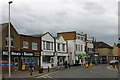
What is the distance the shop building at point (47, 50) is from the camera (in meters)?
39.8

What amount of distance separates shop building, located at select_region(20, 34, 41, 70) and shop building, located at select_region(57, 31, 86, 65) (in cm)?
1737

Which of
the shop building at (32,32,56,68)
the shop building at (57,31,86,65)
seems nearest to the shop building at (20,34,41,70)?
the shop building at (32,32,56,68)

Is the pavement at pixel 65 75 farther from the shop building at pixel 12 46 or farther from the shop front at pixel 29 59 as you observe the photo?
the shop front at pixel 29 59

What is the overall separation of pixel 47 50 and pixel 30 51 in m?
5.84

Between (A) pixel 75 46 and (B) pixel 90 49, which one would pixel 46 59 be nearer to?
(A) pixel 75 46

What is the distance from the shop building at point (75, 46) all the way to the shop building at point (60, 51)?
4.59m

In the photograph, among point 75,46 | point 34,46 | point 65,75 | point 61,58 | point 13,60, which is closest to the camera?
point 65,75

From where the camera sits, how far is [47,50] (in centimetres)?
4128

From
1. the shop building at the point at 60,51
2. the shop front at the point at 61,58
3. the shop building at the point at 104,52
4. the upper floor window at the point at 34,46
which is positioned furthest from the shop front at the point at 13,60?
the shop building at the point at 104,52

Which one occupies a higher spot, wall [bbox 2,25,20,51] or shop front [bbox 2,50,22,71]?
wall [bbox 2,25,20,51]

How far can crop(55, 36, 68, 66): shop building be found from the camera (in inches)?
1802

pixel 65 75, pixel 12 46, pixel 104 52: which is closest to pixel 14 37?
pixel 12 46

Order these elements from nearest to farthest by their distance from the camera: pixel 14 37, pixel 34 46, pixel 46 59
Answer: pixel 14 37 → pixel 34 46 → pixel 46 59

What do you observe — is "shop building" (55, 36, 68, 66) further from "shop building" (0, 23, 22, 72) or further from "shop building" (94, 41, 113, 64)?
"shop building" (94, 41, 113, 64)
